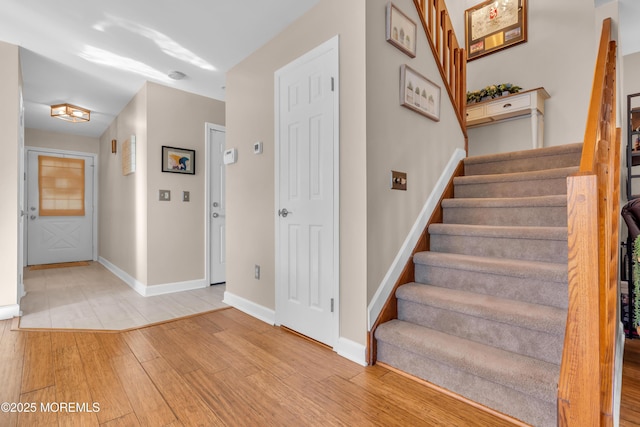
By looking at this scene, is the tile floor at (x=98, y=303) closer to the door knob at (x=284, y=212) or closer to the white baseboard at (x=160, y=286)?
the white baseboard at (x=160, y=286)

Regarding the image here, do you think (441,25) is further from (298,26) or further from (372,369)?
(372,369)

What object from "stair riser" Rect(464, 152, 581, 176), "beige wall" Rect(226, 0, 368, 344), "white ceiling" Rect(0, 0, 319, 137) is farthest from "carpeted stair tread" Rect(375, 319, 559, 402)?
"white ceiling" Rect(0, 0, 319, 137)

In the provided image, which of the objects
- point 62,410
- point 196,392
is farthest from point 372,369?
point 62,410

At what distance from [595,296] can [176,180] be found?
3.93 m

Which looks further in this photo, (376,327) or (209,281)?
(209,281)

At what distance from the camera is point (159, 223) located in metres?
3.76

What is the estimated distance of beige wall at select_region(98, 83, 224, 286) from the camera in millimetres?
3691

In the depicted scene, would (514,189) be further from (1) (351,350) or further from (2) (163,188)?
(2) (163,188)

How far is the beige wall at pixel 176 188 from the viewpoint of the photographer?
3.70m

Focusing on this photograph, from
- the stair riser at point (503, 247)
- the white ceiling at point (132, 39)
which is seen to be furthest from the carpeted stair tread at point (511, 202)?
the white ceiling at point (132, 39)

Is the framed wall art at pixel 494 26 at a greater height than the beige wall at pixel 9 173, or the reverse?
the framed wall art at pixel 494 26

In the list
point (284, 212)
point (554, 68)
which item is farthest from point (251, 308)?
point (554, 68)

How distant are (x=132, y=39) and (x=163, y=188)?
158 centimetres

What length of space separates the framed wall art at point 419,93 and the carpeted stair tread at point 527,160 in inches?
24.8
